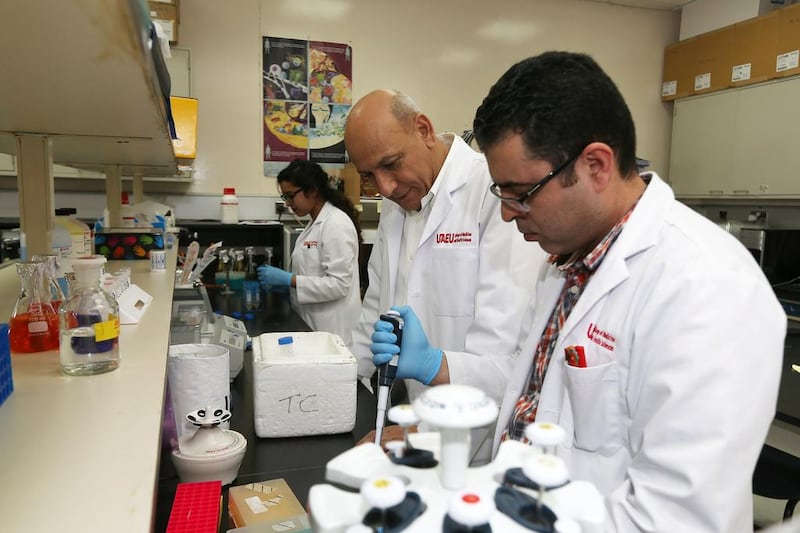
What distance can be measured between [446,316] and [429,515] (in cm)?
117

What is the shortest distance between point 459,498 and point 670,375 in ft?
1.63

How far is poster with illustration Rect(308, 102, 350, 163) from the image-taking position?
183 inches

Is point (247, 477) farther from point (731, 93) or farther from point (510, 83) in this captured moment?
point (731, 93)

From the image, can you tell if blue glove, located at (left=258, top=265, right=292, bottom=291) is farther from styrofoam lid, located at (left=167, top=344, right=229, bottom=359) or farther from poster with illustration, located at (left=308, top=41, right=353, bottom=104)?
poster with illustration, located at (left=308, top=41, right=353, bottom=104)

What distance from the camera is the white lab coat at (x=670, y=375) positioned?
736 mm

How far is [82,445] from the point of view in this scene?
742mm

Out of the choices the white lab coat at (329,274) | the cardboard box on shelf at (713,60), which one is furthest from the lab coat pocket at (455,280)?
the cardboard box on shelf at (713,60)

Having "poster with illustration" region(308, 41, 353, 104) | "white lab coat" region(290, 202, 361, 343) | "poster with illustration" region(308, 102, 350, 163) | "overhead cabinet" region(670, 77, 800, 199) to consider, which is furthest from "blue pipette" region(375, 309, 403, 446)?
"overhead cabinet" region(670, 77, 800, 199)

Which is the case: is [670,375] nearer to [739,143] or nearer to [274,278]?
[274,278]

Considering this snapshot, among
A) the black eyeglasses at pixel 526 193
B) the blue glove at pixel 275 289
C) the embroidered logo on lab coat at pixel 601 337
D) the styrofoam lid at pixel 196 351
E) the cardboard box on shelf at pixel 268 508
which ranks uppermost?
the black eyeglasses at pixel 526 193

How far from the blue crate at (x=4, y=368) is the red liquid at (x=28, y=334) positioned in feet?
0.89

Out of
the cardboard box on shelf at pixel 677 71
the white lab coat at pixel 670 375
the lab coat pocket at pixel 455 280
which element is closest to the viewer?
the white lab coat at pixel 670 375

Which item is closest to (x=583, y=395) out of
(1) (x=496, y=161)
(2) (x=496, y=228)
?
(1) (x=496, y=161)

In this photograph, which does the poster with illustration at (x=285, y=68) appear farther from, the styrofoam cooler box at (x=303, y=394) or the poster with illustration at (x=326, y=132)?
the styrofoam cooler box at (x=303, y=394)
